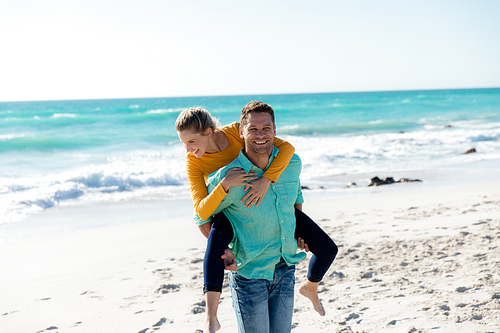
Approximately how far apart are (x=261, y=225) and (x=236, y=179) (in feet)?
1.00

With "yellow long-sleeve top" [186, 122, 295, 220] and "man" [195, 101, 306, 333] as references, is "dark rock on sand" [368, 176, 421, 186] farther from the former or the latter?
"man" [195, 101, 306, 333]

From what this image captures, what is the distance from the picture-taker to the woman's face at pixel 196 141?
256 cm

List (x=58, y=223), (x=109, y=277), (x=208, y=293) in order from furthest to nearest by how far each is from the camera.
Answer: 1. (x=58, y=223)
2. (x=109, y=277)
3. (x=208, y=293)

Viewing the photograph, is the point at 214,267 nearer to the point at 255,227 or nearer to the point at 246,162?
the point at 255,227

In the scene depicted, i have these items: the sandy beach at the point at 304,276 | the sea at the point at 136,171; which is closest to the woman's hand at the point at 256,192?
the sandy beach at the point at 304,276

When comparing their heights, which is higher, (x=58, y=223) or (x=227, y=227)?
(x=227, y=227)

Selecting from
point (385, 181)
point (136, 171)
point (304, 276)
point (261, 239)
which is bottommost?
point (385, 181)

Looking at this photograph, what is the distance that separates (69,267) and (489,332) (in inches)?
187

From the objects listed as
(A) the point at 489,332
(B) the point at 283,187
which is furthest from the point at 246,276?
(A) the point at 489,332

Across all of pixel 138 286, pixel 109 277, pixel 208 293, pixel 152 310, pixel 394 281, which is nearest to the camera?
pixel 208 293

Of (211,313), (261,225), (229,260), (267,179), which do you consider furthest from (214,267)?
(267,179)

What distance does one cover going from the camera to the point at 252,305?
232 centimetres

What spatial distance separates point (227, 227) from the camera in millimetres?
2393

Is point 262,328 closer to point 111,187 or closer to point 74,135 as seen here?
point 111,187
